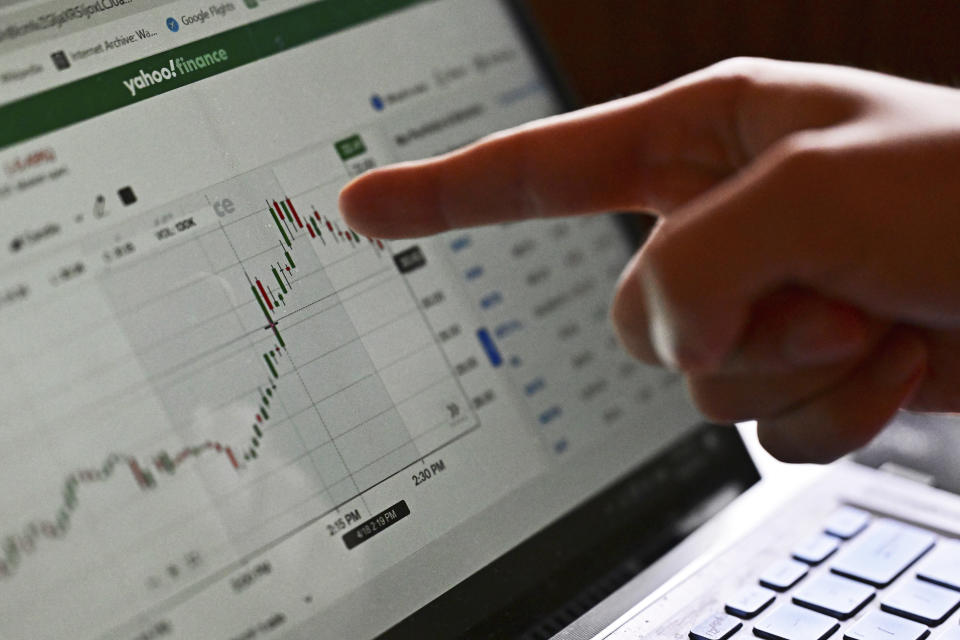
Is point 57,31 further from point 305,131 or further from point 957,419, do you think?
point 957,419

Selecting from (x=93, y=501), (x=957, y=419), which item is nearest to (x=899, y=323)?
(x=957, y=419)

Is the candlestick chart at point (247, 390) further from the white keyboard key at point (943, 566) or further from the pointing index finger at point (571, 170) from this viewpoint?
the white keyboard key at point (943, 566)

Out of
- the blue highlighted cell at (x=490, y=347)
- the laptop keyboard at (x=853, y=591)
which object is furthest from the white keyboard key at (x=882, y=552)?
the blue highlighted cell at (x=490, y=347)

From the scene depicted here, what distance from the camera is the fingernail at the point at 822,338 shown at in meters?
0.33

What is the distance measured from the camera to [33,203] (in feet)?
1.43

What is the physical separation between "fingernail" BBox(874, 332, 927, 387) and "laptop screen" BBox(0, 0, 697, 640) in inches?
9.5

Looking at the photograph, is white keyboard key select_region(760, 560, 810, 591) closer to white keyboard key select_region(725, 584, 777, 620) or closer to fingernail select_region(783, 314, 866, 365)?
white keyboard key select_region(725, 584, 777, 620)

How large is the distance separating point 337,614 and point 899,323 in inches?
11.9

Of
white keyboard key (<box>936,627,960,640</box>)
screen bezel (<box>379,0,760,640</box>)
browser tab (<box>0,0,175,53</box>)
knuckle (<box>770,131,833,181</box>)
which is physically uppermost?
browser tab (<box>0,0,175,53</box>)

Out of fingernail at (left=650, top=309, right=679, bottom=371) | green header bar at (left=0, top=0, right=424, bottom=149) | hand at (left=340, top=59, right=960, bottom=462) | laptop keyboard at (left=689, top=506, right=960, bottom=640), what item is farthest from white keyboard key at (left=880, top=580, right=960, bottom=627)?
green header bar at (left=0, top=0, right=424, bottom=149)

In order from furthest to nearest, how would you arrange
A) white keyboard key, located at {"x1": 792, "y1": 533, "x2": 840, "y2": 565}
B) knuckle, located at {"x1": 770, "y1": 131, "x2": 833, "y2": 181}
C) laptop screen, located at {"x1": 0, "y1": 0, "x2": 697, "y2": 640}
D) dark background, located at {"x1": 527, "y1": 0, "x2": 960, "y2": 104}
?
dark background, located at {"x1": 527, "y1": 0, "x2": 960, "y2": 104}, white keyboard key, located at {"x1": 792, "y1": 533, "x2": 840, "y2": 565}, laptop screen, located at {"x1": 0, "y1": 0, "x2": 697, "y2": 640}, knuckle, located at {"x1": 770, "y1": 131, "x2": 833, "y2": 181}

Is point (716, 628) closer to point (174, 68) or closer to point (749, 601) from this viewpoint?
point (749, 601)

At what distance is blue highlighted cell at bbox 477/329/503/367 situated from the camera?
0.57 m

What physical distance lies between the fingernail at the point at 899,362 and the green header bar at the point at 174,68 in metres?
0.35
